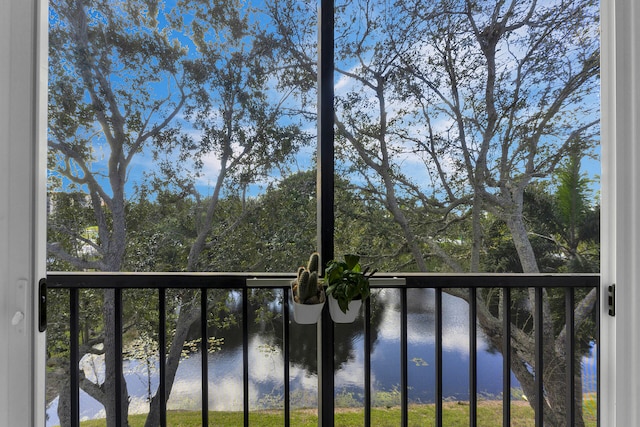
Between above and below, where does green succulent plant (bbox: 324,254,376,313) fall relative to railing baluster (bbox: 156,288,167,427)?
above

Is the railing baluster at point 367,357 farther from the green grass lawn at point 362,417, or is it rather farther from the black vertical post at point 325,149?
the green grass lawn at point 362,417

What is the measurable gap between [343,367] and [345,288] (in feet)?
4.67

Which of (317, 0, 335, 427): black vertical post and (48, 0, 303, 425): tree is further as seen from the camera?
(48, 0, 303, 425): tree

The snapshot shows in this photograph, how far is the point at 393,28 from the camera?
2477 mm

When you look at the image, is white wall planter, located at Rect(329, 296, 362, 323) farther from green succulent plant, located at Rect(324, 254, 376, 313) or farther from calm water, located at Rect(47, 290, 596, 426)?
calm water, located at Rect(47, 290, 596, 426)

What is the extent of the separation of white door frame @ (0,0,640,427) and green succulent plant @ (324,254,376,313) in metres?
0.77

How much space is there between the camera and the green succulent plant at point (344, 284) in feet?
4.22

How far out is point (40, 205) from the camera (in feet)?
2.36

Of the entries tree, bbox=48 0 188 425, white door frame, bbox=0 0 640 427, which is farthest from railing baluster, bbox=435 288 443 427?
tree, bbox=48 0 188 425
